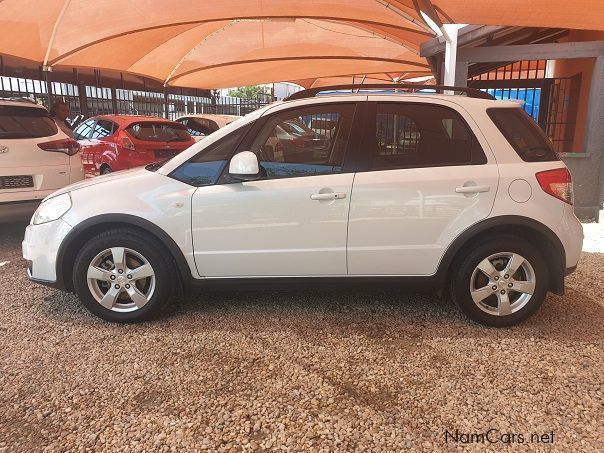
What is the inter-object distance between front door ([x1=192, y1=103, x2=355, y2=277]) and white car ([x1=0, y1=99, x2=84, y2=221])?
336 cm

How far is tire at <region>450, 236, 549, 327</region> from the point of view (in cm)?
347

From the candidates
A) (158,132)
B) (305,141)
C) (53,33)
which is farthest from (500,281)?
(53,33)

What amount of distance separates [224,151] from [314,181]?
73 centimetres

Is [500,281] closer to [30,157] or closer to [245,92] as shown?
[30,157]

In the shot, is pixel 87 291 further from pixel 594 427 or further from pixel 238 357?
pixel 594 427

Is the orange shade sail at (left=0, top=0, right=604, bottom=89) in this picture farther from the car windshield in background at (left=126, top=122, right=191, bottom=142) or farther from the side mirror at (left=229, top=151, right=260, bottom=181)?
the side mirror at (left=229, top=151, right=260, bottom=181)

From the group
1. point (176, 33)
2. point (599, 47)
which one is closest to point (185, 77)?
point (176, 33)

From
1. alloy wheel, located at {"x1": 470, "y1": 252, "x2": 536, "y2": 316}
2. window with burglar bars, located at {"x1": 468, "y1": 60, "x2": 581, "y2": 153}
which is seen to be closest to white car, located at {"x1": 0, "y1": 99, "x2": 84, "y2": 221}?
alloy wheel, located at {"x1": 470, "y1": 252, "x2": 536, "y2": 316}

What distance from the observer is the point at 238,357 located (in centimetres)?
319

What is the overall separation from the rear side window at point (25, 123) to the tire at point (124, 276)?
3.03 metres

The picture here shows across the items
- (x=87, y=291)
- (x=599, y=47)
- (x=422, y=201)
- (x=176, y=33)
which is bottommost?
(x=87, y=291)

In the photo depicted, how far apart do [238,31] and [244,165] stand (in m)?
11.3

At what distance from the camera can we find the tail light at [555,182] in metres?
3.39

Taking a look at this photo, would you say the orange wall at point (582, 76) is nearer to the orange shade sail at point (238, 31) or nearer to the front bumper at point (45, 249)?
the orange shade sail at point (238, 31)
